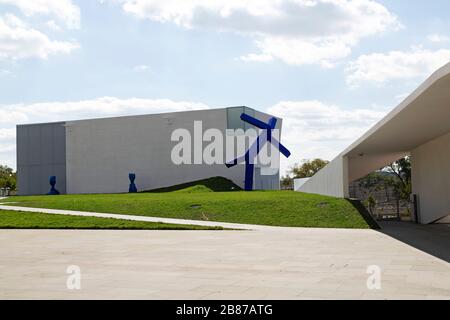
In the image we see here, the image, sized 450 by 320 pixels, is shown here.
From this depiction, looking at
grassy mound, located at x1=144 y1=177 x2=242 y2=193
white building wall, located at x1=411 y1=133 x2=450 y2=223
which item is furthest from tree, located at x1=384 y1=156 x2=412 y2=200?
white building wall, located at x1=411 y1=133 x2=450 y2=223

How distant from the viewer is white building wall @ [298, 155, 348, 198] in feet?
81.6

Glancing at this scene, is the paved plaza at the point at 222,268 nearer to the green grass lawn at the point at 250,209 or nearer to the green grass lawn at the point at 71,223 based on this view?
the green grass lawn at the point at 71,223

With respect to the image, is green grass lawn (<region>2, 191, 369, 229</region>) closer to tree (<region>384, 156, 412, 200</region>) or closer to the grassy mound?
the grassy mound

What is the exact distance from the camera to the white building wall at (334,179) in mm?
24859

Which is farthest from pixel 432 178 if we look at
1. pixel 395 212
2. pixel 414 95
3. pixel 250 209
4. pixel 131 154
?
pixel 131 154

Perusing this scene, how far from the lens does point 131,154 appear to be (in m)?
52.8

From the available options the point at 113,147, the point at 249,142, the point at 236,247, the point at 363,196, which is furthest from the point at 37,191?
the point at 236,247

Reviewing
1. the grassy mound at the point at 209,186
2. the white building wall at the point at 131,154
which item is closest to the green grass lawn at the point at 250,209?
the grassy mound at the point at 209,186

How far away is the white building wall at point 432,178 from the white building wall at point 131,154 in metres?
23.6

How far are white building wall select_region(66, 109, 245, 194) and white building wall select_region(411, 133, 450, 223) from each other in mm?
23600

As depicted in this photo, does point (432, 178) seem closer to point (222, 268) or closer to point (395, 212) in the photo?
point (222, 268)

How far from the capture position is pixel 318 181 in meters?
36.0

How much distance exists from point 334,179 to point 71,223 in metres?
14.3
